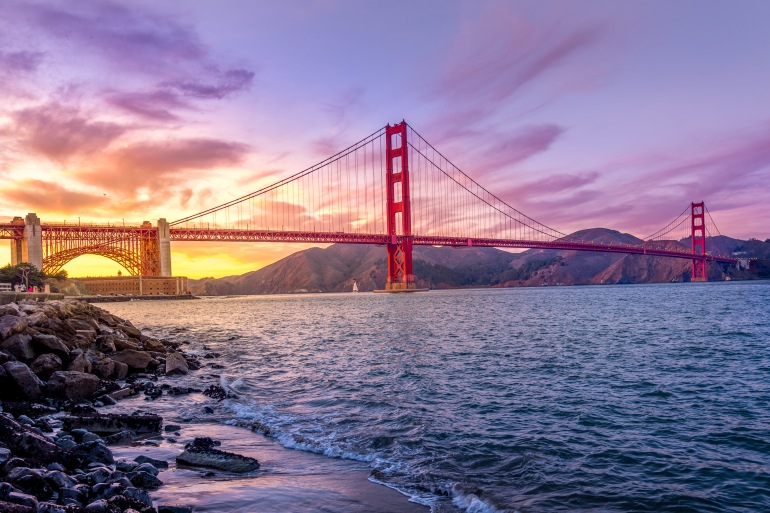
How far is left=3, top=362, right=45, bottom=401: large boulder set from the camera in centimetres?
998

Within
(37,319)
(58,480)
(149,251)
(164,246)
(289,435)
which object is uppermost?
(164,246)

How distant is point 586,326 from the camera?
28484mm

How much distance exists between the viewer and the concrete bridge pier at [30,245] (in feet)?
279

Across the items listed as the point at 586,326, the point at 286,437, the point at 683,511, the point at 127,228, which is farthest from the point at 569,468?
the point at 127,228

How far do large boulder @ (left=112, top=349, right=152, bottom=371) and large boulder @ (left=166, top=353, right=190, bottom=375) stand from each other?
24.7 inches

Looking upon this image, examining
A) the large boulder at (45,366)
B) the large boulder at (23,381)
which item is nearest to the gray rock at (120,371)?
the large boulder at (45,366)

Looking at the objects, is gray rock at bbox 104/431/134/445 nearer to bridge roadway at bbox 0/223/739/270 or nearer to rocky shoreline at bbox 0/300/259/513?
rocky shoreline at bbox 0/300/259/513

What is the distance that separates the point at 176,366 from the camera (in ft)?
51.1

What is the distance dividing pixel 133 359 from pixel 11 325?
3.68 m

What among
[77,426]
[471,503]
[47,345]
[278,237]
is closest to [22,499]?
[77,426]

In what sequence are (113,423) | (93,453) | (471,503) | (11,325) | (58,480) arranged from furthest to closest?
(11,325) → (113,423) → (93,453) → (471,503) → (58,480)

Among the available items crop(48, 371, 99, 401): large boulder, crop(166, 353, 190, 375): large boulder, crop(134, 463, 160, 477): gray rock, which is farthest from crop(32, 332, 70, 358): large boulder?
crop(134, 463, 160, 477): gray rock

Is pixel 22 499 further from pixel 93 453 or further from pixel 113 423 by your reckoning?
pixel 113 423

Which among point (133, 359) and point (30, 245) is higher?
point (30, 245)
